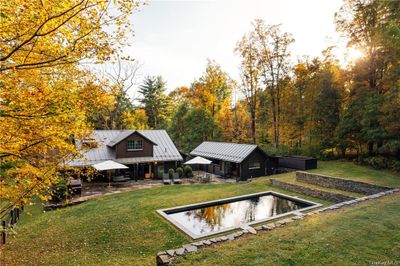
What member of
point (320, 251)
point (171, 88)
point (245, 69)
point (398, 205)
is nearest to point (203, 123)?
point (245, 69)

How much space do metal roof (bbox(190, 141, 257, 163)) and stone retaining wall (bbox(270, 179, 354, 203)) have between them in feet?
13.8

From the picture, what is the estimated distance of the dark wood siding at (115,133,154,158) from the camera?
18656 mm

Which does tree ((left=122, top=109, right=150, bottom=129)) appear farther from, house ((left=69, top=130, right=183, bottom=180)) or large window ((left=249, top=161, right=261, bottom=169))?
large window ((left=249, top=161, right=261, bottom=169))

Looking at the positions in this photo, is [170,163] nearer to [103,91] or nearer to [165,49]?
[165,49]

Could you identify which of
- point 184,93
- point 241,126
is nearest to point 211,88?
point 241,126

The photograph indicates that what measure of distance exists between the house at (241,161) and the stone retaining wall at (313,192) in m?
3.76

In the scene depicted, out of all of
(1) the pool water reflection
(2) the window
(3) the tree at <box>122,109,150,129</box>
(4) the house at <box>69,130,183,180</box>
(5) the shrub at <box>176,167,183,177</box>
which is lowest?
(1) the pool water reflection

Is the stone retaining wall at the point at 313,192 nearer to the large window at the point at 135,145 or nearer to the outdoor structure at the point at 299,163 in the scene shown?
the outdoor structure at the point at 299,163

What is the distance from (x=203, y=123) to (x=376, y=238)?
25025 millimetres

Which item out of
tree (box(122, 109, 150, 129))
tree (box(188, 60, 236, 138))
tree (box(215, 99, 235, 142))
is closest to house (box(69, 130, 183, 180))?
tree (box(215, 99, 235, 142))

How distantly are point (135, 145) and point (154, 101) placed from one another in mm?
20272

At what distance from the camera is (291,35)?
925 inches

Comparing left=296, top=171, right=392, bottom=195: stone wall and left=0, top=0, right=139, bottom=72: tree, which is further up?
left=0, top=0, right=139, bottom=72: tree

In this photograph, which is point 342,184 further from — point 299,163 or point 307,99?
point 307,99
